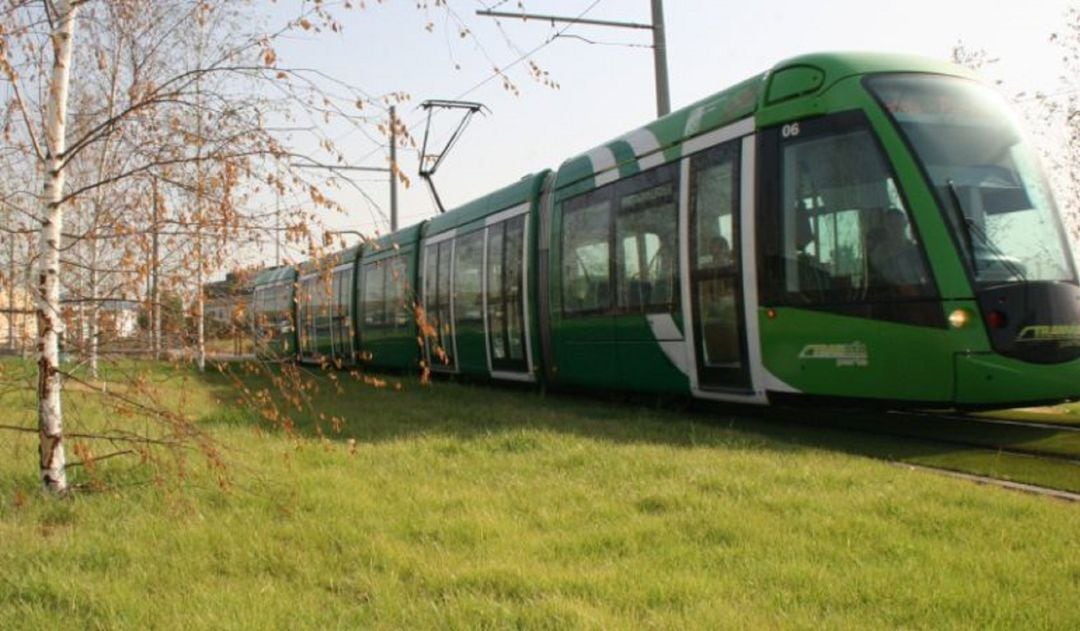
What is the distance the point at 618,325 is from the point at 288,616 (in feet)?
24.7

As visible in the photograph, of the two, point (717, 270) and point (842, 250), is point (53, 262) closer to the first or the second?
point (717, 270)

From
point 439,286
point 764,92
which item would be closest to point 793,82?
Answer: point 764,92

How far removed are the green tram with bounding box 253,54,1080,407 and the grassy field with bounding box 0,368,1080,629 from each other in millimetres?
1155

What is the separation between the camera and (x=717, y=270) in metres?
9.17

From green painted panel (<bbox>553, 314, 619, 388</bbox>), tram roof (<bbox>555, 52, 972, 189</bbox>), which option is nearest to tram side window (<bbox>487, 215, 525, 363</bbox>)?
green painted panel (<bbox>553, 314, 619, 388</bbox>)

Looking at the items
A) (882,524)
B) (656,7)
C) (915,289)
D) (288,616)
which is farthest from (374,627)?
(656,7)

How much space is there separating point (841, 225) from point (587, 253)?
13.3ft

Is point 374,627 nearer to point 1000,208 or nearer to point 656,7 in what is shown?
point 1000,208

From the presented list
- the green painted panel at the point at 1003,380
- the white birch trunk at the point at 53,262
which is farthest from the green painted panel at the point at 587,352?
the white birch trunk at the point at 53,262

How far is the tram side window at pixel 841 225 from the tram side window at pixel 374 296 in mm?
11703

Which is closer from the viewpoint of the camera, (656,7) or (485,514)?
(485,514)

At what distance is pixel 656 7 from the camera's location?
50.6 ft

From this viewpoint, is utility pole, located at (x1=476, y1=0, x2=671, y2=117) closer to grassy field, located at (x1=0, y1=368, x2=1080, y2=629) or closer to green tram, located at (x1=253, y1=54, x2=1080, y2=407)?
green tram, located at (x1=253, y1=54, x2=1080, y2=407)

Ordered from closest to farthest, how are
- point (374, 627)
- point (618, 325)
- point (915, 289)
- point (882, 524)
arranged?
point (374, 627)
point (882, 524)
point (915, 289)
point (618, 325)
